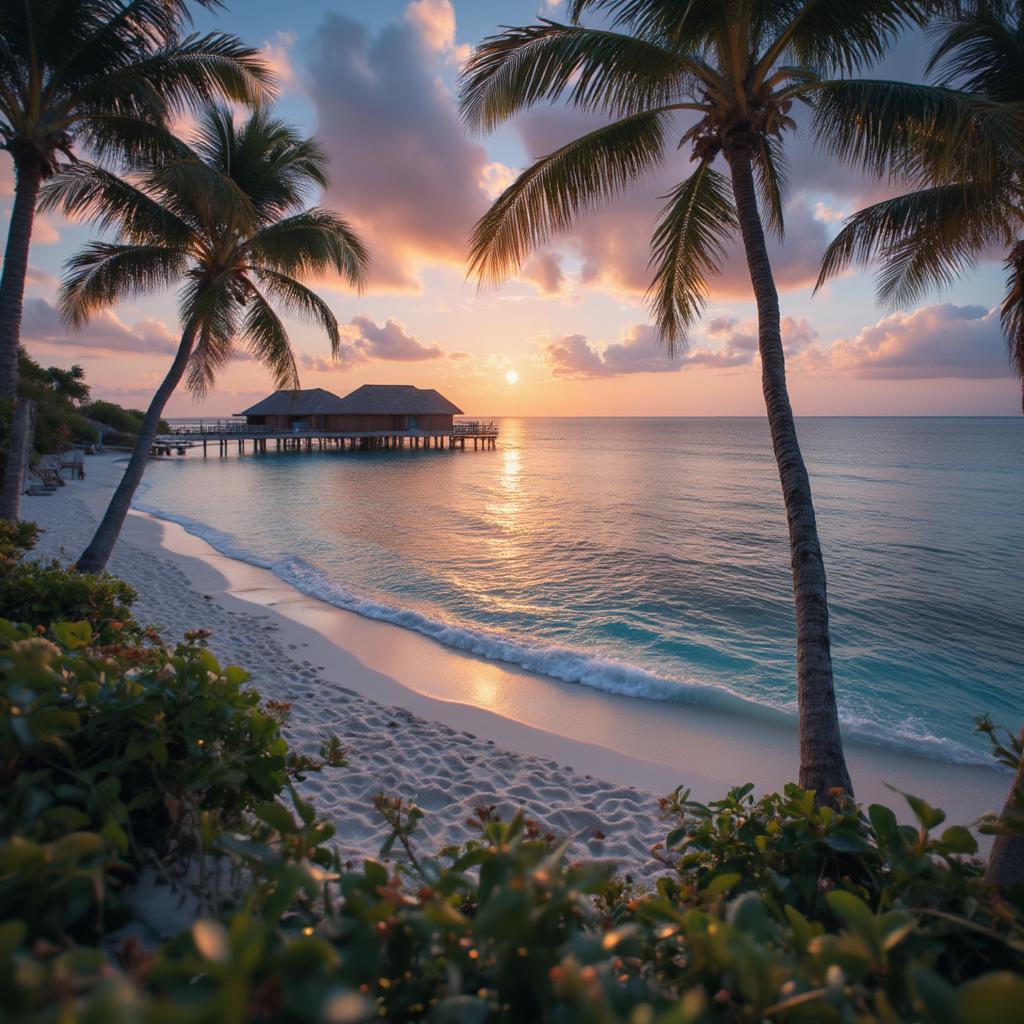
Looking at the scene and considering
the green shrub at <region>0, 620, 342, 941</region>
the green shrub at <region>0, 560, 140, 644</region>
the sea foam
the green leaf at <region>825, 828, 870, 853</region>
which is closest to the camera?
the green shrub at <region>0, 620, 342, 941</region>

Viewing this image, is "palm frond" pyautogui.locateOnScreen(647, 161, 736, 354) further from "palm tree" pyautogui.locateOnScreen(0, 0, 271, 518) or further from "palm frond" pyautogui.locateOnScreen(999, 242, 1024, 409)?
"palm tree" pyautogui.locateOnScreen(0, 0, 271, 518)

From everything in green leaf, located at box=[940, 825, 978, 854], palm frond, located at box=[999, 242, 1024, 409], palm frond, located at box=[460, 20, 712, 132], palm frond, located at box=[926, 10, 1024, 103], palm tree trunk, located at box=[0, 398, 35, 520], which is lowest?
green leaf, located at box=[940, 825, 978, 854]

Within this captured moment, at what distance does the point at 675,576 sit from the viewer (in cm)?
1562

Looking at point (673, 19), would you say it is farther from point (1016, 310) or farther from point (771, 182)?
point (1016, 310)

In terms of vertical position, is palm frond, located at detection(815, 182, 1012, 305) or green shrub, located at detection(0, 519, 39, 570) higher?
palm frond, located at detection(815, 182, 1012, 305)

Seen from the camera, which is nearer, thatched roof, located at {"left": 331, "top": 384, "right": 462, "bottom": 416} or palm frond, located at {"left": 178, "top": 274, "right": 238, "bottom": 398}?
palm frond, located at {"left": 178, "top": 274, "right": 238, "bottom": 398}

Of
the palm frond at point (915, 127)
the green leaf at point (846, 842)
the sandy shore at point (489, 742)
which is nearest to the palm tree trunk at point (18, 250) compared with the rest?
the sandy shore at point (489, 742)

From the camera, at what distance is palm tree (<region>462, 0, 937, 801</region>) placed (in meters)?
4.53

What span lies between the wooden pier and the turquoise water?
17727 millimetres

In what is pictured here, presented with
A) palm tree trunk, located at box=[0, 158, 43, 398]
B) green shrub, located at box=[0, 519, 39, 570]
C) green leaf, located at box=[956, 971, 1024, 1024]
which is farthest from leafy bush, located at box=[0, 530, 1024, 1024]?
palm tree trunk, located at box=[0, 158, 43, 398]

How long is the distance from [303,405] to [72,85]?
49.3 metres

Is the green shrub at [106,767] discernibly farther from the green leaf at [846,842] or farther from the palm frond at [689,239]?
the palm frond at [689,239]

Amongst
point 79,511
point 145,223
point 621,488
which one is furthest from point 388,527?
point 621,488

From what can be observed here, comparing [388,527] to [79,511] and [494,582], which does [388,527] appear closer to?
[494,582]
